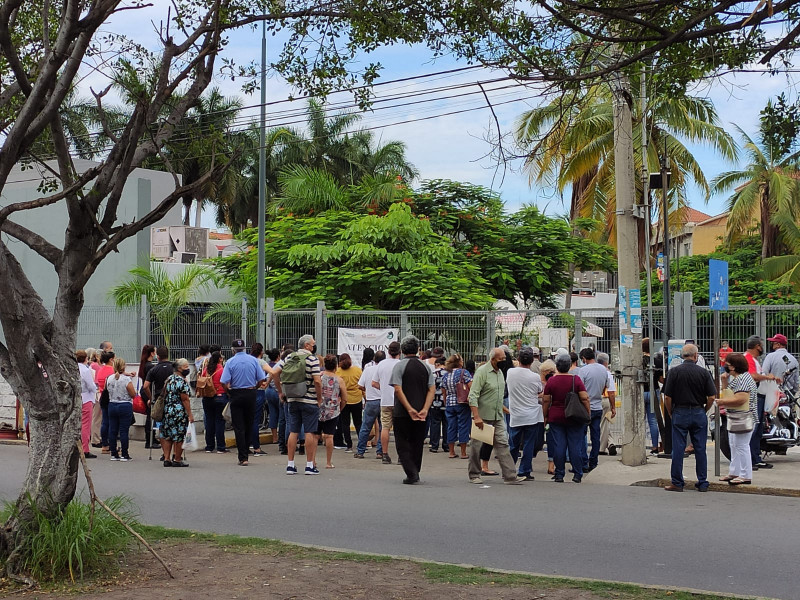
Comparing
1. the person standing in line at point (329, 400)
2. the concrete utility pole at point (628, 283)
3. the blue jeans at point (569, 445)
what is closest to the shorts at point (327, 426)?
the person standing in line at point (329, 400)

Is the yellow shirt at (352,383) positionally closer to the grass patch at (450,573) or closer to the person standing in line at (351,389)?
the person standing in line at (351,389)

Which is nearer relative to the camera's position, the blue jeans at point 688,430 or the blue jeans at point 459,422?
the blue jeans at point 688,430

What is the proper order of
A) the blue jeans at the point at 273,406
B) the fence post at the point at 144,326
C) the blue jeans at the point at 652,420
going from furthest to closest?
the fence post at the point at 144,326
the blue jeans at the point at 273,406
the blue jeans at the point at 652,420

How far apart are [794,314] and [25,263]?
23.4 m

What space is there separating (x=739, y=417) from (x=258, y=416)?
8.75m

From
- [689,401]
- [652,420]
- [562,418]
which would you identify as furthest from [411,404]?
[652,420]

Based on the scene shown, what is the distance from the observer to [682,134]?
1302 inches

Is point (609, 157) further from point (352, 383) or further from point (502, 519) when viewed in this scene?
point (502, 519)

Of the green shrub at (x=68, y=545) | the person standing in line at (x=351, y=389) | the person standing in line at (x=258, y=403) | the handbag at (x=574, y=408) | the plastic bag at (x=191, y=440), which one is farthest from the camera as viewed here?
the person standing in line at (x=351, y=389)

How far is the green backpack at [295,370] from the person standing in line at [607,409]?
14.9 feet

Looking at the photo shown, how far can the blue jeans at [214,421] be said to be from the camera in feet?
54.4

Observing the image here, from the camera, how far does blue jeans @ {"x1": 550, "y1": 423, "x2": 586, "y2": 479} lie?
1292 cm

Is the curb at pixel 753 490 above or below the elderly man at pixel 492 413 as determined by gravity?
below

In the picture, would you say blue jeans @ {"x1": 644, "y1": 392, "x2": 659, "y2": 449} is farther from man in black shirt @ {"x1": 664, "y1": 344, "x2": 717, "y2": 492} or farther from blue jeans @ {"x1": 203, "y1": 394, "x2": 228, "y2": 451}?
blue jeans @ {"x1": 203, "y1": 394, "x2": 228, "y2": 451}
